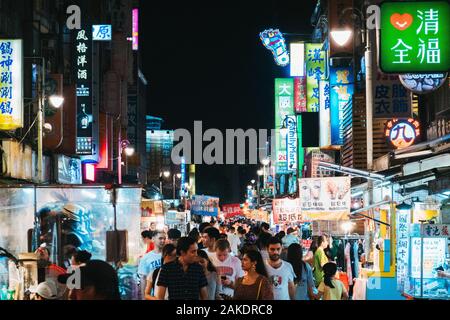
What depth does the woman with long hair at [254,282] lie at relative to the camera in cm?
892

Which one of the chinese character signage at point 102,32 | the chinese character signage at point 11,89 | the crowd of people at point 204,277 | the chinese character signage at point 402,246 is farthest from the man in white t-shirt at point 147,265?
the chinese character signage at point 102,32

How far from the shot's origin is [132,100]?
7194cm

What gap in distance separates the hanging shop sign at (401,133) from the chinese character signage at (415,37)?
10.7m

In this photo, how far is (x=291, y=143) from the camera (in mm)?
49656

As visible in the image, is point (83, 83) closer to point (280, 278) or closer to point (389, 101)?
point (389, 101)

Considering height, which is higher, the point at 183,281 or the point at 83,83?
the point at 83,83

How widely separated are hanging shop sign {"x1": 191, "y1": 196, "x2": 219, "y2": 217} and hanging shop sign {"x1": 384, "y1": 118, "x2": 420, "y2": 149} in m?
19.3

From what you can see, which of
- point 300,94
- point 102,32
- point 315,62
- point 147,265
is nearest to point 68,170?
point 102,32

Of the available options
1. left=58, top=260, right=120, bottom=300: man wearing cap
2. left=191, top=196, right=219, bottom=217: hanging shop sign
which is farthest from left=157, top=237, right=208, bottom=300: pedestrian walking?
left=191, top=196, right=219, bottom=217: hanging shop sign

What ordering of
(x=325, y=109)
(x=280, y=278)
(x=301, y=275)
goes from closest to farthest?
(x=280, y=278) < (x=301, y=275) < (x=325, y=109)

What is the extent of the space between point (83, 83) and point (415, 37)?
20.3 m

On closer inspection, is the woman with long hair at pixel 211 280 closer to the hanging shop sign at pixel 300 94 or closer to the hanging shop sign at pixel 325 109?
the hanging shop sign at pixel 325 109

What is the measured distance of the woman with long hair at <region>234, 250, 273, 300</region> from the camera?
8922 mm

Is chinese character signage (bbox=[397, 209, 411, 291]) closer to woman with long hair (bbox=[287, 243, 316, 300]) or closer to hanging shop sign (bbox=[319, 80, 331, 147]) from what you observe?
woman with long hair (bbox=[287, 243, 316, 300])
